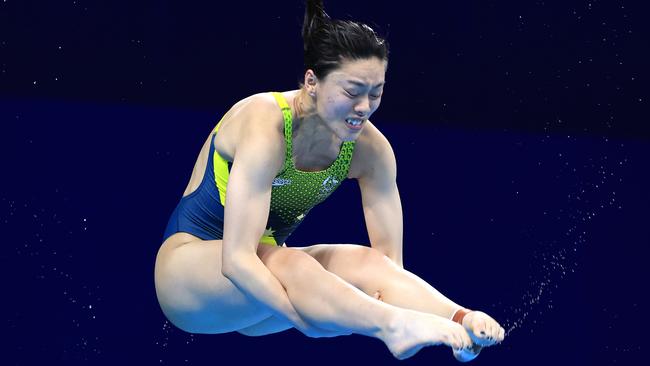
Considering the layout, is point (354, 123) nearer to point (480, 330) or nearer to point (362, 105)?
point (362, 105)

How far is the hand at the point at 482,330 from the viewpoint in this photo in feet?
7.51

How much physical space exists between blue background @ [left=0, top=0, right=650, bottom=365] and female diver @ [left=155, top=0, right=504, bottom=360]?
68 cm

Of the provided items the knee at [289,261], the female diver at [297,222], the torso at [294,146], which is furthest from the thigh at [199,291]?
the torso at [294,146]

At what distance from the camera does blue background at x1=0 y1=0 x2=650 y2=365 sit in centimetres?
354

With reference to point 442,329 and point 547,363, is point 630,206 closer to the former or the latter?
point 547,363

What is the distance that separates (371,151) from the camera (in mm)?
2873

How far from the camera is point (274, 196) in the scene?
288cm

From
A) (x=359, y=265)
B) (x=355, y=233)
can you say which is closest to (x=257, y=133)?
(x=359, y=265)

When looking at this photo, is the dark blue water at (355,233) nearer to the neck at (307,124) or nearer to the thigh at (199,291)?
the thigh at (199,291)

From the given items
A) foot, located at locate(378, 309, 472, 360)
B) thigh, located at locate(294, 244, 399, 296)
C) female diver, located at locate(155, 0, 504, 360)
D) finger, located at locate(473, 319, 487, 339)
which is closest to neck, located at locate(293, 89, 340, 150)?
female diver, located at locate(155, 0, 504, 360)

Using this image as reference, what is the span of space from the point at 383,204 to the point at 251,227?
1.60 ft

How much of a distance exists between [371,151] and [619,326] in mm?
1657

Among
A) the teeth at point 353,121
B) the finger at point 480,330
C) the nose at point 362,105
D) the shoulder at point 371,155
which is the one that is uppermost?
the nose at point 362,105

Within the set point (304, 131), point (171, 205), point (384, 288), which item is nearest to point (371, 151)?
point (304, 131)
